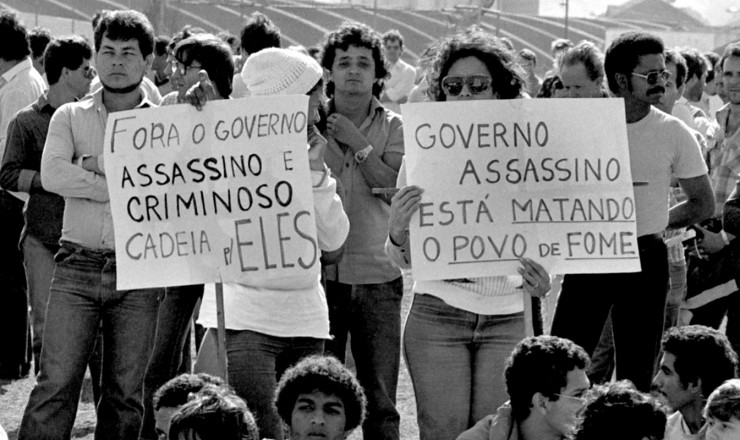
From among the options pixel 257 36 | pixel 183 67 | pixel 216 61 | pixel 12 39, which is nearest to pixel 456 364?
pixel 216 61

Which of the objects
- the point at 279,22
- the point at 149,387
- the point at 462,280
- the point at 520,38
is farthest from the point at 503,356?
the point at 520,38

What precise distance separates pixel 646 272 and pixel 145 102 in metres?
2.33

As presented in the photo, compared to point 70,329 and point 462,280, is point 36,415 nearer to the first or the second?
point 70,329

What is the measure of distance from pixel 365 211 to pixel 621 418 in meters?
2.42

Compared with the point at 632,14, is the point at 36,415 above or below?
below

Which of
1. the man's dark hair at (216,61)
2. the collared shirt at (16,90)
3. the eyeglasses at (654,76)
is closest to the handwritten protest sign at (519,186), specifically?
the eyeglasses at (654,76)

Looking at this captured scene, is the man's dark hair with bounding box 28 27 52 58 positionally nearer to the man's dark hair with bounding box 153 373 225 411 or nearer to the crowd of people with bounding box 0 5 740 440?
the crowd of people with bounding box 0 5 740 440

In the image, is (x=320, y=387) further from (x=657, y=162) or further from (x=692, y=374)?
(x=657, y=162)

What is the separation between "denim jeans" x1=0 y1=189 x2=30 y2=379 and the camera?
30.2 ft

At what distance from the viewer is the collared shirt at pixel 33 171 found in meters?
7.35

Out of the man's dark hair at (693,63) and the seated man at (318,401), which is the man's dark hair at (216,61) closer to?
the seated man at (318,401)

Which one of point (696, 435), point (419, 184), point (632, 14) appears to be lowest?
point (696, 435)

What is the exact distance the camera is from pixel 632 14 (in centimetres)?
3600

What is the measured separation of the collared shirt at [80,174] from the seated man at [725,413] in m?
2.64
